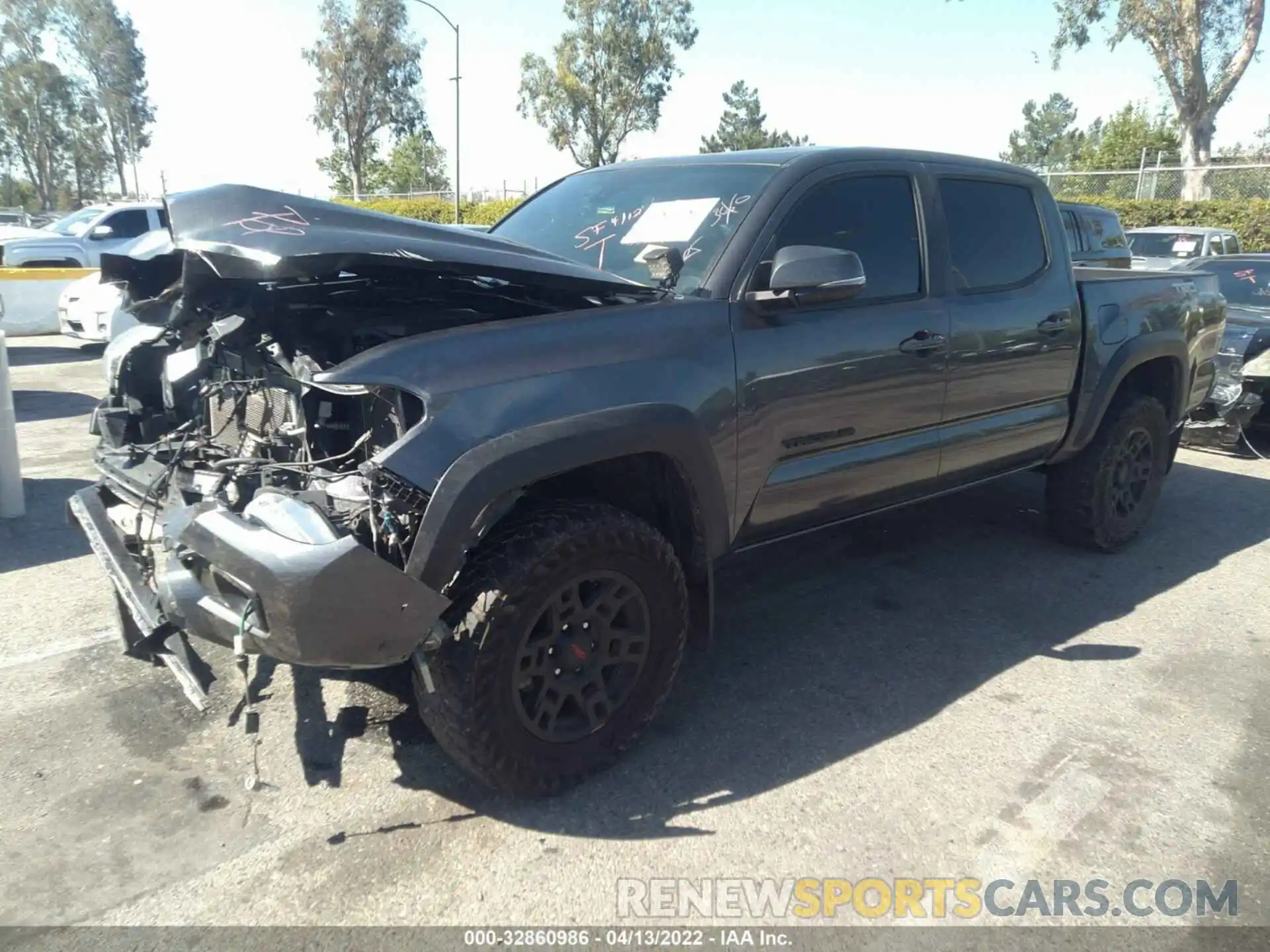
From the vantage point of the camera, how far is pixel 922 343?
12.6ft

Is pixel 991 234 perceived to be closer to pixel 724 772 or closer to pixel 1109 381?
pixel 1109 381

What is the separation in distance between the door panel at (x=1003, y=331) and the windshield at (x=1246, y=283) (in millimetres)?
5209

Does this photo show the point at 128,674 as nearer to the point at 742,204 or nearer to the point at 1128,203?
the point at 742,204

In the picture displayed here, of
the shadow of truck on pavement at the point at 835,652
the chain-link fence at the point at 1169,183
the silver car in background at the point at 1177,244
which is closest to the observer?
the shadow of truck on pavement at the point at 835,652

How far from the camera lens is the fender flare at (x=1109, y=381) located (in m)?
4.82

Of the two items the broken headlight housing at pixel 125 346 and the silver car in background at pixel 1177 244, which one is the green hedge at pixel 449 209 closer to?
the silver car in background at pixel 1177 244

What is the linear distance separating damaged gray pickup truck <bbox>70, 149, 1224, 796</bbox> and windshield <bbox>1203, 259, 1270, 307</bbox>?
18.8 ft

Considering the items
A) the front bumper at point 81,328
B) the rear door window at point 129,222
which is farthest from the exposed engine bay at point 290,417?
the rear door window at point 129,222

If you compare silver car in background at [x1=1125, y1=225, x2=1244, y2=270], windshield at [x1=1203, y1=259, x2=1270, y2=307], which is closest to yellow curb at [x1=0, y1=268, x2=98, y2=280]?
windshield at [x1=1203, y1=259, x2=1270, y2=307]

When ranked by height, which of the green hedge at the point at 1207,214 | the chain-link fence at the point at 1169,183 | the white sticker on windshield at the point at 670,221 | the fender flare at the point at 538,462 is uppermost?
the chain-link fence at the point at 1169,183

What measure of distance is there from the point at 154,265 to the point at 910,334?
2.87m

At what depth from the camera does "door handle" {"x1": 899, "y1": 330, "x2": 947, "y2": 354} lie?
3764 millimetres

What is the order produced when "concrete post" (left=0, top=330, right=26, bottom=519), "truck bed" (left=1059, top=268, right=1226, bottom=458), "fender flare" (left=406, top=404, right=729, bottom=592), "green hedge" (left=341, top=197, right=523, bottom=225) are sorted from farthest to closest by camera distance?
"green hedge" (left=341, top=197, right=523, bottom=225) → "concrete post" (left=0, top=330, right=26, bottom=519) → "truck bed" (left=1059, top=268, right=1226, bottom=458) → "fender flare" (left=406, top=404, right=729, bottom=592)

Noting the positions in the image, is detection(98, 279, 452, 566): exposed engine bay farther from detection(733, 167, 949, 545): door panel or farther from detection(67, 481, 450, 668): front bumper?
detection(733, 167, 949, 545): door panel
